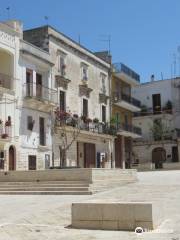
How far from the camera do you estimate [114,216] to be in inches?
398

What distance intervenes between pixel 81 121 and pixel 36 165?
7.16 meters

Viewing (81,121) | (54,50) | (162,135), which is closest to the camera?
(54,50)

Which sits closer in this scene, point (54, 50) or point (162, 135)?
point (54, 50)

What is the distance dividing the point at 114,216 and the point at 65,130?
23.5 m

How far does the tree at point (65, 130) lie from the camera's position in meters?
33.0

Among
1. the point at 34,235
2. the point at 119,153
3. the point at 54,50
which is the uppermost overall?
the point at 54,50

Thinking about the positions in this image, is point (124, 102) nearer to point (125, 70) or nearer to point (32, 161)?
point (125, 70)

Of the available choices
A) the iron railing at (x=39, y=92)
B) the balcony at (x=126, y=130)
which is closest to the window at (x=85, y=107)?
the balcony at (x=126, y=130)

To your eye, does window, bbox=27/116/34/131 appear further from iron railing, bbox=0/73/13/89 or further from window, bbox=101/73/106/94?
window, bbox=101/73/106/94

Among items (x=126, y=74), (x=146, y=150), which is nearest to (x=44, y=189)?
(x=126, y=74)

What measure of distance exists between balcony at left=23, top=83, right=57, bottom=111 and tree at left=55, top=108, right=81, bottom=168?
1127 millimetres

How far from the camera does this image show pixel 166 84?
192 ft

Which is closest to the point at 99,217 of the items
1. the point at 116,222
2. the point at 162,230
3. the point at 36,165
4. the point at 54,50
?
the point at 116,222

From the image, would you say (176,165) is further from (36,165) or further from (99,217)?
(99,217)
